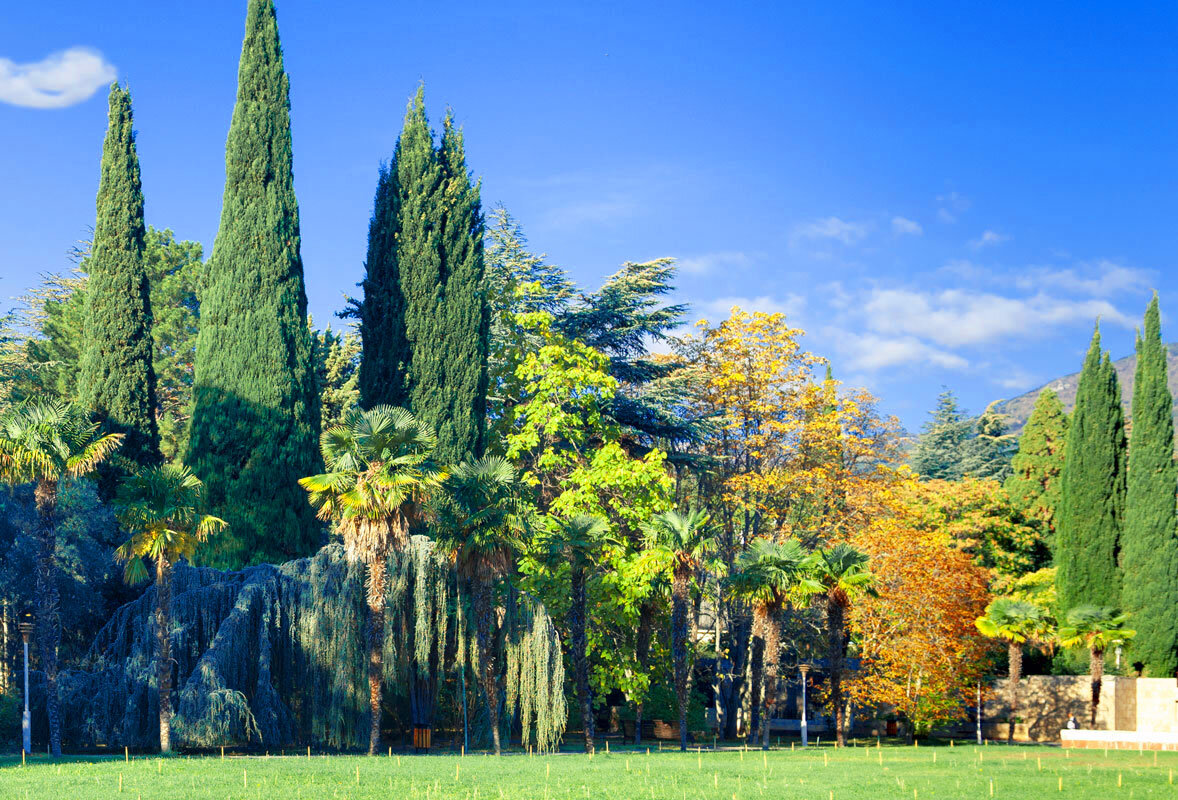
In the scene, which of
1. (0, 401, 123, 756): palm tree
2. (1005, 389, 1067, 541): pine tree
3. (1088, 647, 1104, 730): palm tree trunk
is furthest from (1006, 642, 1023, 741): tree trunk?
(0, 401, 123, 756): palm tree

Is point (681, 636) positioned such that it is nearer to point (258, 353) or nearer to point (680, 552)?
point (680, 552)

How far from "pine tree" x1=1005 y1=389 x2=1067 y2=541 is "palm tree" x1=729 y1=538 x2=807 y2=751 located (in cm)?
1811

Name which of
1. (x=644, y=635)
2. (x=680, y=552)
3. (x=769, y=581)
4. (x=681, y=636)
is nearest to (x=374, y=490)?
(x=680, y=552)

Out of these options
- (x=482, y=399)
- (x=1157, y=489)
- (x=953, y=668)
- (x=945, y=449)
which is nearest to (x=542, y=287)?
(x=482, y=399)

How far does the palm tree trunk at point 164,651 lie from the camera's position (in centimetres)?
2939

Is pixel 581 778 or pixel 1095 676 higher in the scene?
pixel 1095 676

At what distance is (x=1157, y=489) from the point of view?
4384cm

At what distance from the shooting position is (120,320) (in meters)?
37.7

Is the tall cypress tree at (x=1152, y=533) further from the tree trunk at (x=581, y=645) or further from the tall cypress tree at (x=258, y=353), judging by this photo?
the tall cypress tree at (x=258, y=353)

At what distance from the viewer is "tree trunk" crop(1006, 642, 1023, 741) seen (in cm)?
4372

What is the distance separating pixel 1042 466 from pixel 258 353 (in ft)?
116

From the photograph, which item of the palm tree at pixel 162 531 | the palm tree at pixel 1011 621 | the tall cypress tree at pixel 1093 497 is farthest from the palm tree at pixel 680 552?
the tall cypress tree at pixel 1093 497

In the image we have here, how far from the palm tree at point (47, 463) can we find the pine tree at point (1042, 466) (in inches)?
1553

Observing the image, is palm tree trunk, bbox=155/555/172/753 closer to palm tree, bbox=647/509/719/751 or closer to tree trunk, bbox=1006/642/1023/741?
palm tree, bbox=647/509/719/751
